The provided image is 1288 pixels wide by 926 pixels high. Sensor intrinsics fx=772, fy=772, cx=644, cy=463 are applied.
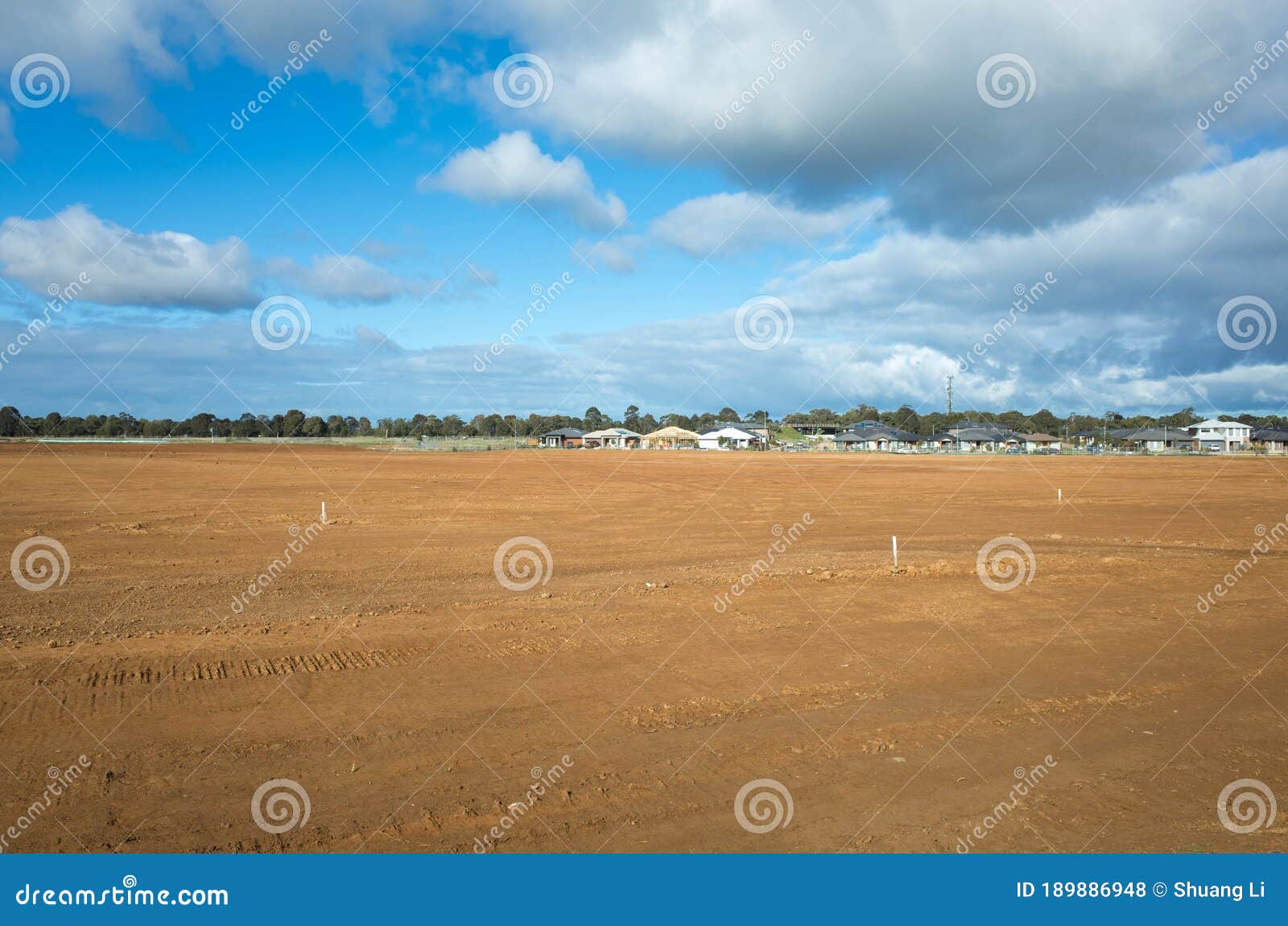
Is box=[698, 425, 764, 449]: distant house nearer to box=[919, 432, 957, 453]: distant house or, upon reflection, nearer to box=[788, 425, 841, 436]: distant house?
box=[788, 425, 841, 436]: distant house

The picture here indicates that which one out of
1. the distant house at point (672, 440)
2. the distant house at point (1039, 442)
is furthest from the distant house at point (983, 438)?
the distant house at point (672, 440)

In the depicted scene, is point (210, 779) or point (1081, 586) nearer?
point (210, 779)

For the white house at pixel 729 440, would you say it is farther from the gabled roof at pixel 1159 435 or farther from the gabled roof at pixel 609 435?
the gabled roof at pixel 1159 435

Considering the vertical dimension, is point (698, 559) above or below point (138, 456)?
below

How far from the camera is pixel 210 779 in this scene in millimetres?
6715

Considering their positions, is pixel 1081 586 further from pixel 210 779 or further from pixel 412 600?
pixel 210 779

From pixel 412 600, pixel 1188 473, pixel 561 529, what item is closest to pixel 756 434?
pixel 1188 473

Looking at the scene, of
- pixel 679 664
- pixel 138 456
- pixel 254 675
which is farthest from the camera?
pixel 138 456

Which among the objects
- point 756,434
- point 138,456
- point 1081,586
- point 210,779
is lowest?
point 210,779

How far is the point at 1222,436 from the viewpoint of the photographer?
118812 millimetres

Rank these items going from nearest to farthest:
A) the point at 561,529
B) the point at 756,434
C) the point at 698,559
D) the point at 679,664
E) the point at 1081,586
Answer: the point at 679,664 < the point at 1081,586 < the point at 698,559 < the point at 561,529 < the point at 756,434

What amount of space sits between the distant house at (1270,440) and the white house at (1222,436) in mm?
1195

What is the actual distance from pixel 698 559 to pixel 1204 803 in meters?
12.2

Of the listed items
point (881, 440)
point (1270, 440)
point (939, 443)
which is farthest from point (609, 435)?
point (1270, 440)
